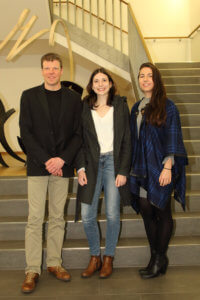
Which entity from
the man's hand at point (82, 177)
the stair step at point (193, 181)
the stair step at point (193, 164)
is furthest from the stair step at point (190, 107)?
the man's hand at point (82, 177)

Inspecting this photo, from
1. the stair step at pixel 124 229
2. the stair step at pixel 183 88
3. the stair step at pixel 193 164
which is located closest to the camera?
the stair step at pixel 124 229

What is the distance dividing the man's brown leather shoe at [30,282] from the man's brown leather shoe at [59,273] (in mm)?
129

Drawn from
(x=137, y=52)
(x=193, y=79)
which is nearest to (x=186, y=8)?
(x=193, y=79)

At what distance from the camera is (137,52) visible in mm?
4512

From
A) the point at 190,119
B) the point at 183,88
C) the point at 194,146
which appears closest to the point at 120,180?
the point at 194,146

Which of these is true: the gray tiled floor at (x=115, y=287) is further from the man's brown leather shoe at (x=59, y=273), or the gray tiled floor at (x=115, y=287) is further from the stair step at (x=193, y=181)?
the stair step at (x=193, y=181)

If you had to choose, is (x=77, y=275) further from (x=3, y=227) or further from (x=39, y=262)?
(x=3, y=227)

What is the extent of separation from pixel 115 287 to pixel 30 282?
56cm

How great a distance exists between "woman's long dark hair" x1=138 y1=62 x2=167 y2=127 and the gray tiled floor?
3.55ft

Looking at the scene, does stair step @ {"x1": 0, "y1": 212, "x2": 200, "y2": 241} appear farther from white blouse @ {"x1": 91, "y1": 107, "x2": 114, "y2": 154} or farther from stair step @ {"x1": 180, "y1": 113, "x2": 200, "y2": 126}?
stair step @ {"x1": 180, "y1": 113, "x2": 200, "y2": 126}

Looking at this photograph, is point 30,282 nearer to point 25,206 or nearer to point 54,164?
point 54,164

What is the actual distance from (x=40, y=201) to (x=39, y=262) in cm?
43

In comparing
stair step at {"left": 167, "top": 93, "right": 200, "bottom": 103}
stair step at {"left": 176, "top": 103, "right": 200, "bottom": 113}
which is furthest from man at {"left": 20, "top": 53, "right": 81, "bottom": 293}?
stair step at {"left": 167, "top": 93, "right": 200, "bottom": 103}

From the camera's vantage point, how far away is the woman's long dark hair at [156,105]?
6.67ft
